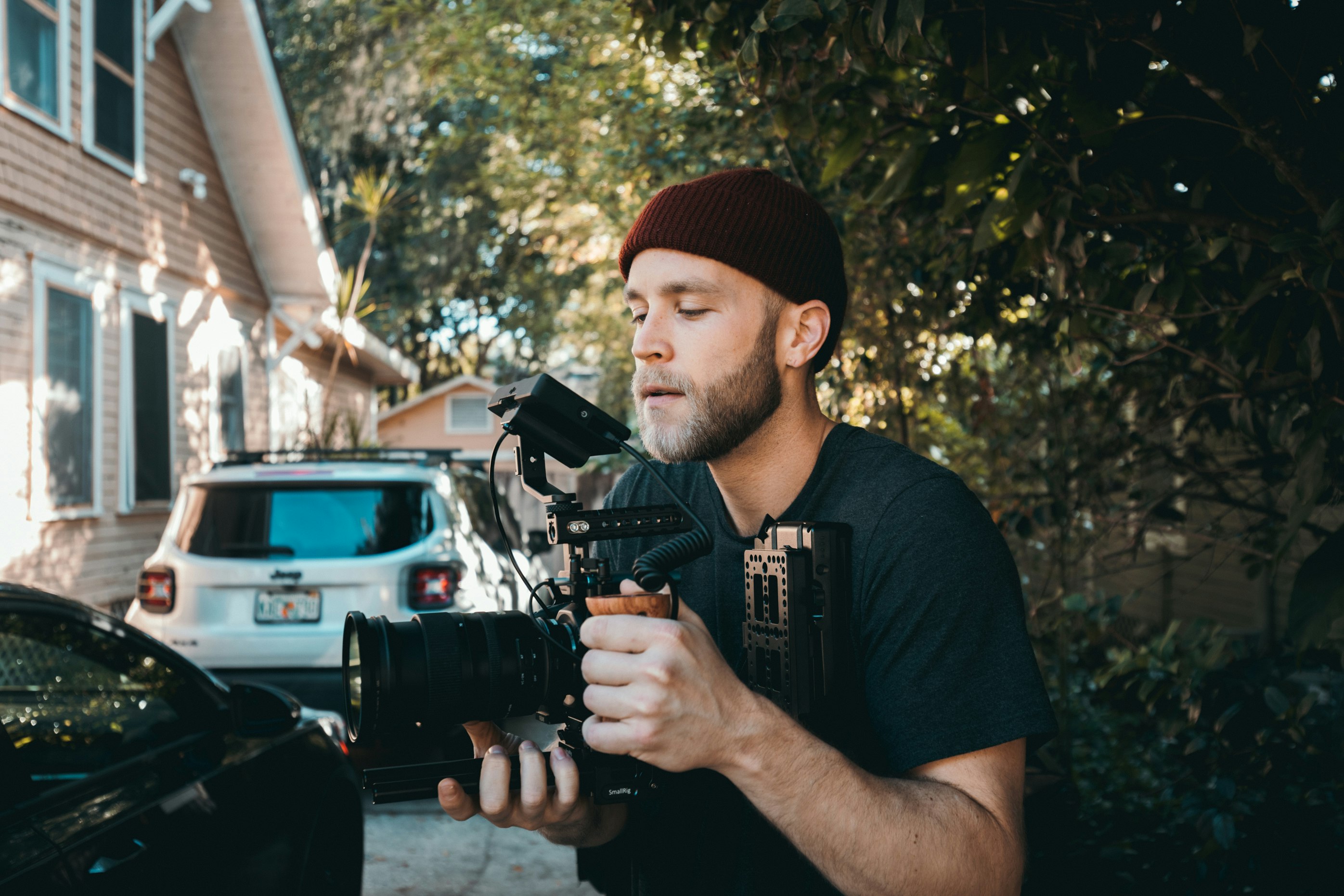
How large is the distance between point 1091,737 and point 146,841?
4.73 metres

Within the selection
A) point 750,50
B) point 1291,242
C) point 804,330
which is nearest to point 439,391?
point 750,50

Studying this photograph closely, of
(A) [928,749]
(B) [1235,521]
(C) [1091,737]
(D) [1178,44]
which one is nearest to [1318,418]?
(D) [1178,44]

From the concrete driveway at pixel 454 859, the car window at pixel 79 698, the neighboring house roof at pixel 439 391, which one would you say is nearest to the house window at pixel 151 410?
the concrete driveway at pixel 454 859

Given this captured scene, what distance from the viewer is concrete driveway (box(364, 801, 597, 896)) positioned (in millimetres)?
4660

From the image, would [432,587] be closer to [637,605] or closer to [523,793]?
[523,793]

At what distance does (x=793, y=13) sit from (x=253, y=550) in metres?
4.53

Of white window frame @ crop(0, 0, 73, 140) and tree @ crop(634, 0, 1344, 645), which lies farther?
white window frame @ crop(0, 0, 73, 140)

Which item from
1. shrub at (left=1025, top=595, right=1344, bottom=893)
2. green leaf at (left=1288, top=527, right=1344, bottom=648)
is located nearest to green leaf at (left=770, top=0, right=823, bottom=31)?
green leaf at (left=1288, top=527, right=1344, bottom=648)

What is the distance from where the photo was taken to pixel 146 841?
259cm

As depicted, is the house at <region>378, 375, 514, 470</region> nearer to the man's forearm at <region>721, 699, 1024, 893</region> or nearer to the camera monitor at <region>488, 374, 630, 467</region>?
the camera monitor at <region>488, 374, 630, 467</region>

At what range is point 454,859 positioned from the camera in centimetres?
502

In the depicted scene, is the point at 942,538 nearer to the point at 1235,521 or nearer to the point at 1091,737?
the point at 1091,737

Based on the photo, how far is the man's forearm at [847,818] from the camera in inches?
53.6

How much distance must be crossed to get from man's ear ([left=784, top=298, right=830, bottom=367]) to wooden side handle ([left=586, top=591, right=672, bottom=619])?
0.65m
